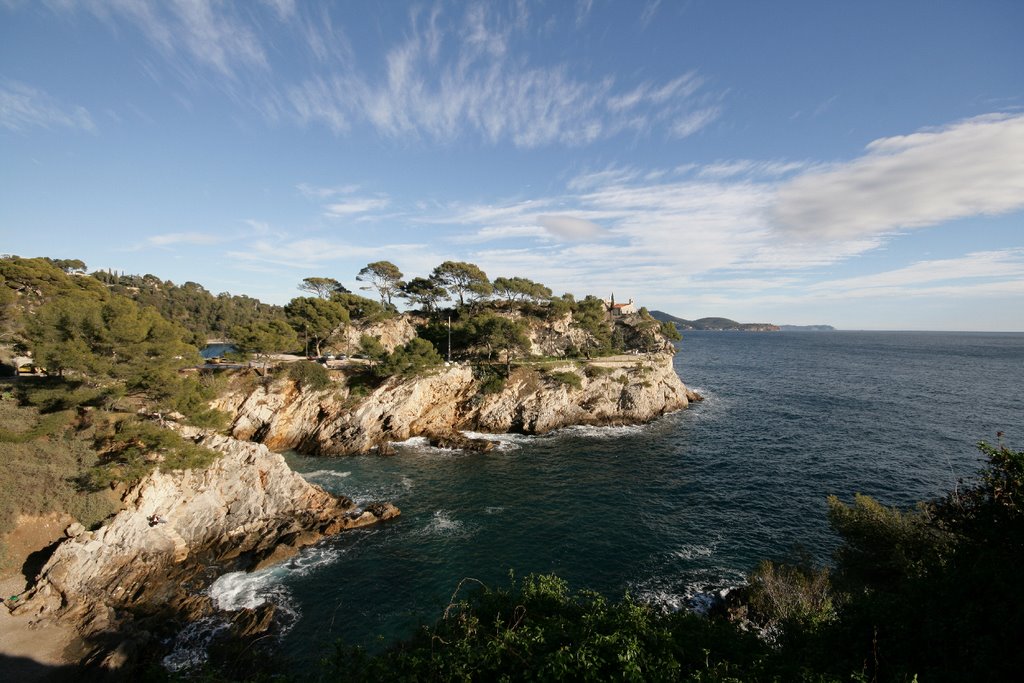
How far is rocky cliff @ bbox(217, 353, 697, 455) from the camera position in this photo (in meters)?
43.8

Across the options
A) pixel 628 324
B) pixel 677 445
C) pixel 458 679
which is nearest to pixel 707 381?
pixel 628 324

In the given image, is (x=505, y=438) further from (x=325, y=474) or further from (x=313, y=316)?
(x=313, y=316)

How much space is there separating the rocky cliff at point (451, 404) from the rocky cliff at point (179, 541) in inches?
558

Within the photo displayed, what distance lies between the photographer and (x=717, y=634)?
36.5ft

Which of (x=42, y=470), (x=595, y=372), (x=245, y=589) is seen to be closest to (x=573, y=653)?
(x=245, y=589)

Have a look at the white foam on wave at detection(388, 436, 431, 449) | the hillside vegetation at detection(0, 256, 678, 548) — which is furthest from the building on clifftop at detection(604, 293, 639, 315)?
the white foam on wave at detection(388, 436, 431, 449)

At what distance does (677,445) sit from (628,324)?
42493mm

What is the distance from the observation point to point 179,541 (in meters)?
24.4

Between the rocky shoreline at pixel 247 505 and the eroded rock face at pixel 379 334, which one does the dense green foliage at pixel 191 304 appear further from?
the rocky shoreline at pixel 247 505

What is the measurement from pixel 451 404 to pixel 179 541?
102 ft

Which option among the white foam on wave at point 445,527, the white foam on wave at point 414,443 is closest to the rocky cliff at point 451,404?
the white foam on wave at point 414,443

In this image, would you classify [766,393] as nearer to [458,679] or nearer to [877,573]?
[877,573]

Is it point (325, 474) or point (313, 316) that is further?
point (313, 316)

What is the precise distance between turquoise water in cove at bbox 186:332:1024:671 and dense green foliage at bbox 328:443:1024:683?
1017 cm
